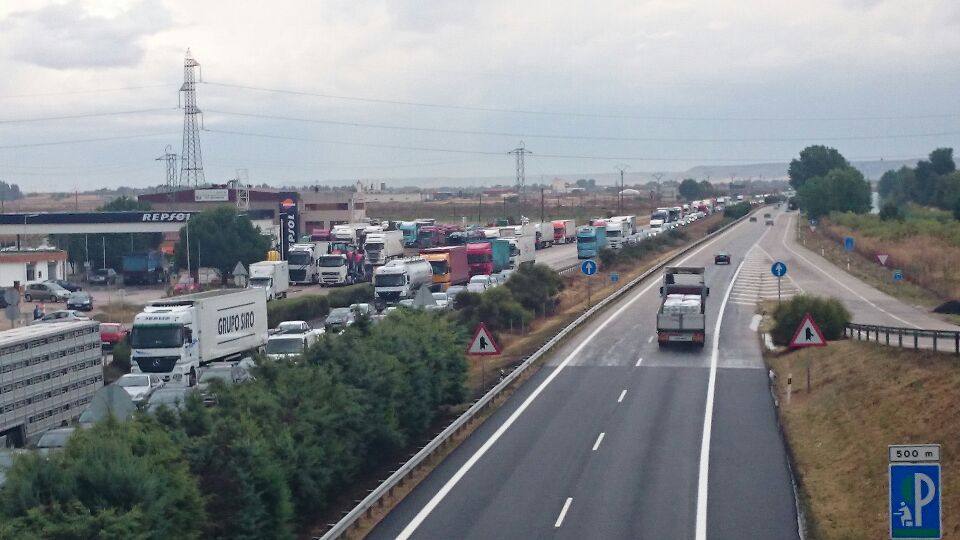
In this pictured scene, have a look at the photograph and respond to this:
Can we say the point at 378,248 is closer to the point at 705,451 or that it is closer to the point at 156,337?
the point at 156,337

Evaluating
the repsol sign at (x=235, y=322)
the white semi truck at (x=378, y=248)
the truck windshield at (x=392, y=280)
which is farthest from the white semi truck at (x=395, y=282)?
the white semi truck at (x=378, y=248)

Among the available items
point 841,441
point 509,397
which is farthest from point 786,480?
point 509,397

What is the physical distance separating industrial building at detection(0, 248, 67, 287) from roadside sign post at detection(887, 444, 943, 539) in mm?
68308

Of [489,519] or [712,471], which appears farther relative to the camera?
[712,471]

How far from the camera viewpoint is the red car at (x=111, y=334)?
44.9 meters

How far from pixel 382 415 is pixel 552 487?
12.5 ft

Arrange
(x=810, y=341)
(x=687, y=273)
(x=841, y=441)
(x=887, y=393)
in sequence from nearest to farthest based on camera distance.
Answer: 1. (x=841, y=441)
2. (x=887, y=393)
3. (x=810, y=341)
4. (x=687, y=273)

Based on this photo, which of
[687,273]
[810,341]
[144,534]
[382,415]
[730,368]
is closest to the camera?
[144,534]

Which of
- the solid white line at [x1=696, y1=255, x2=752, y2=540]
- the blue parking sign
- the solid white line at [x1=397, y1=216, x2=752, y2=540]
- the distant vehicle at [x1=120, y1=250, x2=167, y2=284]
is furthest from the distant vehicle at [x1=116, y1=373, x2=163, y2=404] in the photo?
the distant vehicle at [x1=120, y1=250, x2=167, y2=284]

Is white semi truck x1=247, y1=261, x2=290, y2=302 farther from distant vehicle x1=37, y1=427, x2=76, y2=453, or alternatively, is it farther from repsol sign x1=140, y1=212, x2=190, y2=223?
distant vehicle x1=37, y1=427, x2=76, y2=453

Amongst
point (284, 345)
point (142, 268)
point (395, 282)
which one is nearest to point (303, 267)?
point (142, 268)

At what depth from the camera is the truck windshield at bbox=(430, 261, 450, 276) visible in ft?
217

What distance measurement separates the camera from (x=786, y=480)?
21.4 meters

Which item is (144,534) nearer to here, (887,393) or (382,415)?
(382,415)
